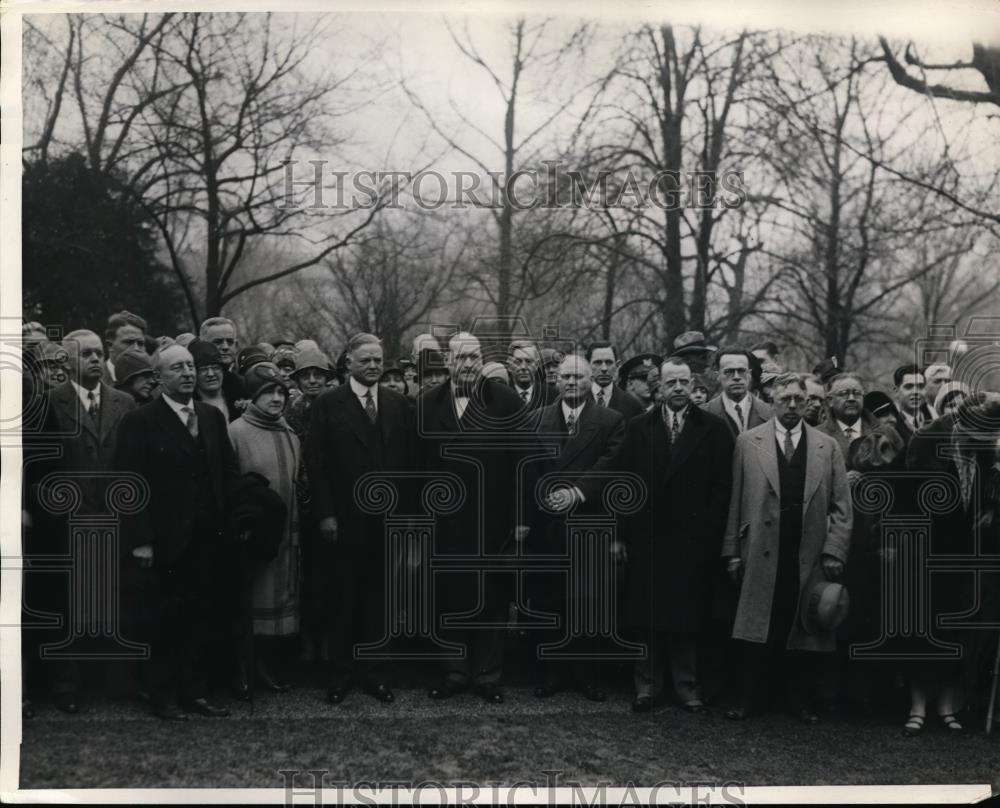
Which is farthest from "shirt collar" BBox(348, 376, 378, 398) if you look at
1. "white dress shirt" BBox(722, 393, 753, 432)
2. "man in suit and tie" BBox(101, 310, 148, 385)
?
"white dress shirt" BBox(722, 393, 753, 432)

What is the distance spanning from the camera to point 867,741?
519cm

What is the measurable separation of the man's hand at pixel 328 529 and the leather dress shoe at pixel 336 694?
657mm

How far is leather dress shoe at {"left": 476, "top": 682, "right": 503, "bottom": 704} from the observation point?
17.3 ft

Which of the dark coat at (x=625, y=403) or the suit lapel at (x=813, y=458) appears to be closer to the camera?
the suit lapel at (x=813, y=458)

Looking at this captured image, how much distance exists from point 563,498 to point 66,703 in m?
2.32

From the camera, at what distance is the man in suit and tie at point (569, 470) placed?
210 inches

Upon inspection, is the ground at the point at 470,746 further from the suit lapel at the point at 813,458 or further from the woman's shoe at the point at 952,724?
the suit lapel at the point at 813,458

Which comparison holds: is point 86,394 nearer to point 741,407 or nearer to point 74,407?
point 74,407

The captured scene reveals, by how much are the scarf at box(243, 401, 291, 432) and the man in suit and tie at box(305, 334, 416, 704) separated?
0.18m

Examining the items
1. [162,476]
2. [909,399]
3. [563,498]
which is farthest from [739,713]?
[162,476]

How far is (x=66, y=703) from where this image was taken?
192 inches

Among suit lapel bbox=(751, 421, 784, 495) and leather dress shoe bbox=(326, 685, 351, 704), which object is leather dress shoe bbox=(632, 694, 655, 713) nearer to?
suit lapel bbox=(751, 421, 784, 495)

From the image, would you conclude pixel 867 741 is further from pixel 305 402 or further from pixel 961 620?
pixel 305 402

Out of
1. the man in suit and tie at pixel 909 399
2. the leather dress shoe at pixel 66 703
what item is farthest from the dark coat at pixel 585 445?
the leather dress shoe at pixel 66 703
